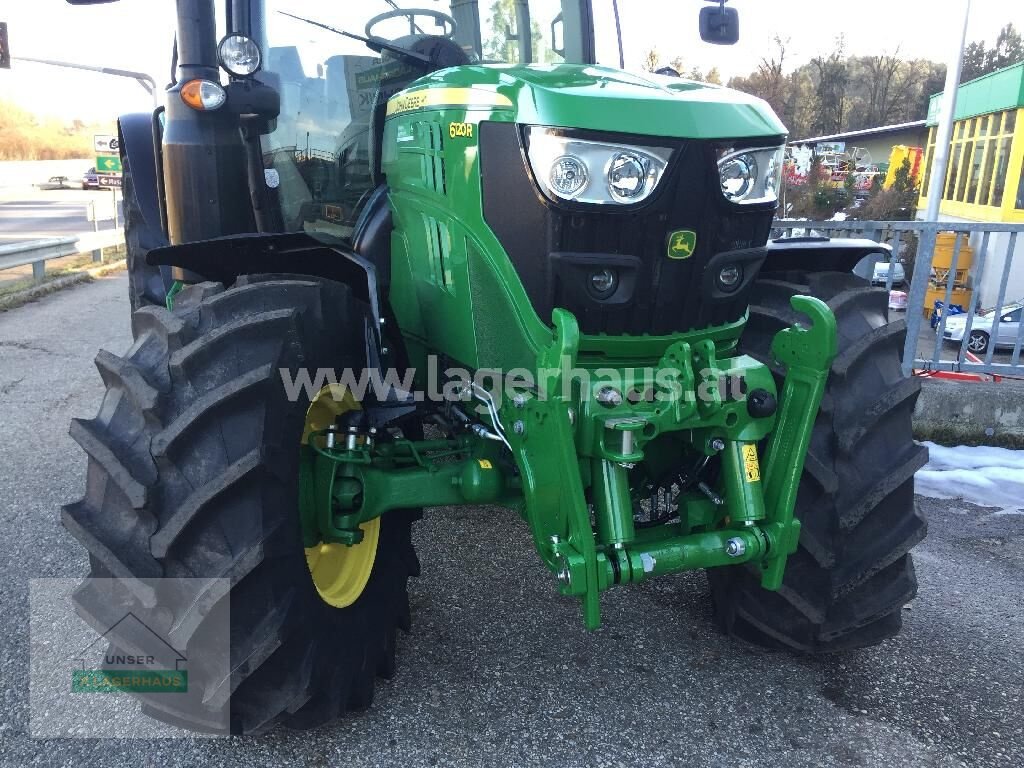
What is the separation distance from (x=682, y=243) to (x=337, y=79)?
5.49ft

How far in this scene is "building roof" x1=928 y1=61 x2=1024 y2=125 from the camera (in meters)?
21.1

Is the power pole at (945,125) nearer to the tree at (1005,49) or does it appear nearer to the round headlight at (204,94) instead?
the round headlight at (204,94)

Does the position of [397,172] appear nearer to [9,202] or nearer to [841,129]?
[9,202]

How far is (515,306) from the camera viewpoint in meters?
2.43

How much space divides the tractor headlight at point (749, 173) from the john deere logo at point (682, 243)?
0.50 ft

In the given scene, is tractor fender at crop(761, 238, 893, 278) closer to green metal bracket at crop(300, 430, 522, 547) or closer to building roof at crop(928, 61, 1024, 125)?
green metal bracket at crop(300, 430, 522, 547)

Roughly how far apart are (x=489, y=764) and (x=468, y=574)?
3.89 ft

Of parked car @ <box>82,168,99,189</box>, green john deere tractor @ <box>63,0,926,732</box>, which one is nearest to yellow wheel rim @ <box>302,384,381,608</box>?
green john deere tractor @ <box>63,0,926,732</box>

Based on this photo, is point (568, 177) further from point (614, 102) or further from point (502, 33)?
point (502, 33)

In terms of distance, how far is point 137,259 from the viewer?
536cm

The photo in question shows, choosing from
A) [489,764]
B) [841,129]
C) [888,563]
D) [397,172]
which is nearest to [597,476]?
[489,764]

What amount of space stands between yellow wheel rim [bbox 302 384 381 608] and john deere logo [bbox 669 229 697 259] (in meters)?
1.05

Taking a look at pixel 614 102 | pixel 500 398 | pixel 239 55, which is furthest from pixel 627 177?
pixel 239 55

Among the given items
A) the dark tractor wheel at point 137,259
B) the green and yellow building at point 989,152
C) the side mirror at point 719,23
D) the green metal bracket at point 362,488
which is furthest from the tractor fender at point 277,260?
the green and yellow building at point 989,152
